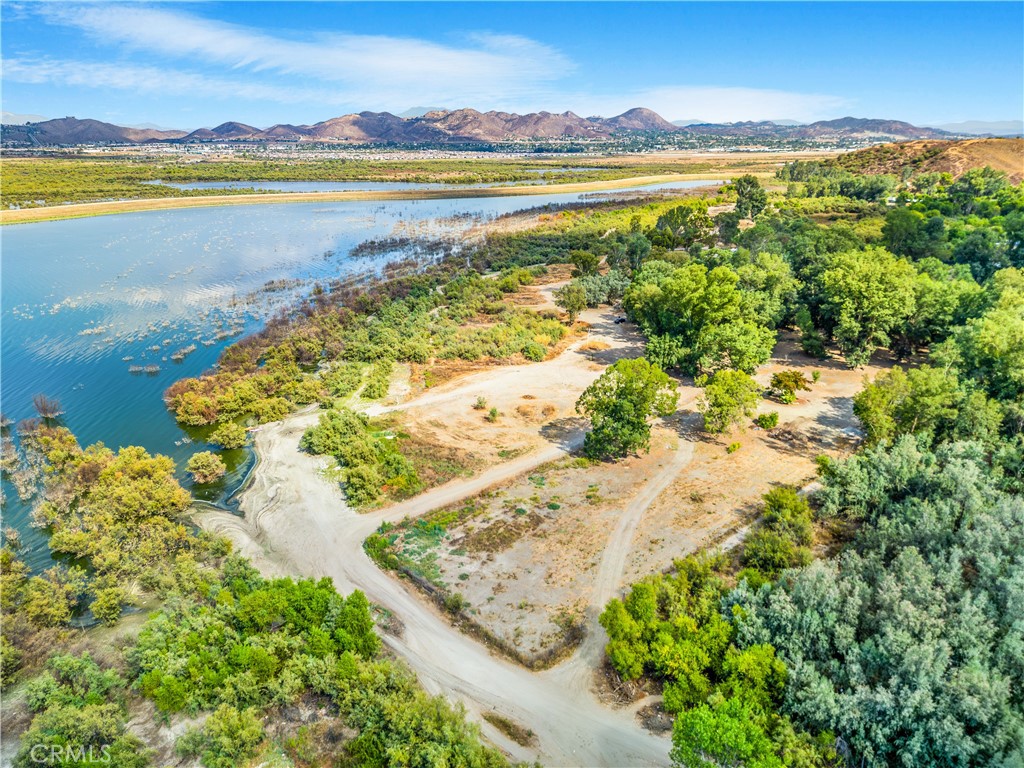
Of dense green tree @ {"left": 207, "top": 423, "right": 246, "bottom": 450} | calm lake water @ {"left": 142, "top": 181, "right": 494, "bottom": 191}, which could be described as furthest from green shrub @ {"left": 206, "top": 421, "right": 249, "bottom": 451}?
calm lake water @ {"left": 142, "top": 181, "right": 494, "bottom": 191}

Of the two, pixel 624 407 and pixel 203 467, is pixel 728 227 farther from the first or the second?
pixel 203 467

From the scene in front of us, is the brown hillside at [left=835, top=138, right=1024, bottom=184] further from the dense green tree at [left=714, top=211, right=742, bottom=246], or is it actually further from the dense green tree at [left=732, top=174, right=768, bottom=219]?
the dense green tree at [left=714, top=211, right=742, bottom=246]

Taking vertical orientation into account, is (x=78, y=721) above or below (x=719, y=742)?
below

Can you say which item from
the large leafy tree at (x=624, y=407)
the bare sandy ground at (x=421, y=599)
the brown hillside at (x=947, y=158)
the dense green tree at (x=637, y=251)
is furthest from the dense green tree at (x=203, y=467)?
the brown hillside at (x=947, y=158)

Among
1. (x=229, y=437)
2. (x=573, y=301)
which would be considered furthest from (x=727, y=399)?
(x=229, y=437)

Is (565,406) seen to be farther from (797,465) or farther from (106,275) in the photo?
(106,275)

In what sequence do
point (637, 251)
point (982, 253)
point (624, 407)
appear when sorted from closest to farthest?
point (624, 407)
point (982, 253)
point (637, 251)

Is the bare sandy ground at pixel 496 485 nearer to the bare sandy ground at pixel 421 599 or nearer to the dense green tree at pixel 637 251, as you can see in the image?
the bare sandy ground at pixel 421 599
